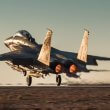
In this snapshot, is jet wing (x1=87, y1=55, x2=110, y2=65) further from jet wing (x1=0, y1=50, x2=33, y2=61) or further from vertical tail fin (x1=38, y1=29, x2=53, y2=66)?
vertical tail fin (x1=38, y1=29, x2=53, y2=66)

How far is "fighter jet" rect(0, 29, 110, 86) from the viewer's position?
54.8 meters

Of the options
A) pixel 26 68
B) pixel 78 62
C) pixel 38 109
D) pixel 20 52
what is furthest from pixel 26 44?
pixel 38 109

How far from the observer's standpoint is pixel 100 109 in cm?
1906

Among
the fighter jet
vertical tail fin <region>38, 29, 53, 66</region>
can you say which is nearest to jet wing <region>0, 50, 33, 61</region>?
the fighter jet

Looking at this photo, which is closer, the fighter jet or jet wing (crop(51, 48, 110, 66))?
the fighter jet

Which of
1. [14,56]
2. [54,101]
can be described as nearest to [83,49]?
[14,56]

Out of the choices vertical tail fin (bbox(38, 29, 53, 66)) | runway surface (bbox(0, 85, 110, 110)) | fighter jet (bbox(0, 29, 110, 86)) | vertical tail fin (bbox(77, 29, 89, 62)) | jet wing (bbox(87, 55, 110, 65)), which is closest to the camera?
runway surface (bbox(0, 85, 110, 110))

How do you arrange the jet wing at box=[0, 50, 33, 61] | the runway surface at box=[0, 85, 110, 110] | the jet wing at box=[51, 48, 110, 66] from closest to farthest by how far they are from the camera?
1. the runway surface at box=[0, 85, 110, 110]
2. the jet wing at box=[51, 48, 110, 66]
3. the jet wing at box=[0, 50, 33, 61]

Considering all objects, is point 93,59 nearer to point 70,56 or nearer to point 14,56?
point 70,56

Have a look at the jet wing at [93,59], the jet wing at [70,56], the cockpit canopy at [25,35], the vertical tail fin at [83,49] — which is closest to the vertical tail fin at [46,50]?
the jet wing at [70,56]

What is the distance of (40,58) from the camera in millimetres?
55562

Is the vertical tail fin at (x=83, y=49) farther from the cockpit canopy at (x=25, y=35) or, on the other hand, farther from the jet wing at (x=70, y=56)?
the cockpit canopy at (x=25, y=35)

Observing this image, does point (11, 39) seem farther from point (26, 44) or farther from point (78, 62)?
point (78, 62)

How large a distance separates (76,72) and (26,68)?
8.37 metres
